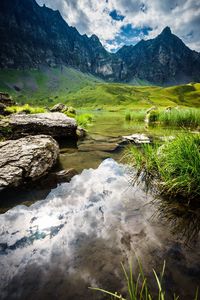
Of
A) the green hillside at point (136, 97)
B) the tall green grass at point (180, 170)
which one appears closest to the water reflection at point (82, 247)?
the tall green grass at point (180, 170)

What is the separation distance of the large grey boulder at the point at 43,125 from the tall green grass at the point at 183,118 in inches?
445

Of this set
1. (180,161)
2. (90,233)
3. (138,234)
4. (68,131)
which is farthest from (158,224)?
(68,131)

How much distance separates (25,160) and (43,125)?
202 inches

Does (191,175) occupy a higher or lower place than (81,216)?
higher

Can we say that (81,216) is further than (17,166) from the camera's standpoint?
No

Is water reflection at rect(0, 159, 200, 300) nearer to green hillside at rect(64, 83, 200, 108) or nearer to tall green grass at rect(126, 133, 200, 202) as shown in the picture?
tall green grass at rect(126, 133, 200, 202)

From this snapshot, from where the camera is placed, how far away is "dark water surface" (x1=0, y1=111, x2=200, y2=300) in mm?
2273

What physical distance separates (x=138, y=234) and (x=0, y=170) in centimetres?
389

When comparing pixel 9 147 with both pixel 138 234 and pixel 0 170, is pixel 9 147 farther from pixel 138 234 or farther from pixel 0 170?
pixel 138 234

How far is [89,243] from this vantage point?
2.95 metres

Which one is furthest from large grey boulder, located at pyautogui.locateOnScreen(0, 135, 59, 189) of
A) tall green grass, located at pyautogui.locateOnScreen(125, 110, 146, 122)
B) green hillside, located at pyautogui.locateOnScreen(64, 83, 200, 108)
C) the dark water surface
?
green hillside, located at pyautogui.locateOnScreen(64, 83, 200, 108)

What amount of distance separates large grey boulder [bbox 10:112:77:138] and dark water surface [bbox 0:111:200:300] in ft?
20.3

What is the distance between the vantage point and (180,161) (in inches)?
171

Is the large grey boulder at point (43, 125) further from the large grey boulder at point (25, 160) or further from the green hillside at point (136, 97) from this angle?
the green hillside at point (136, 97)
